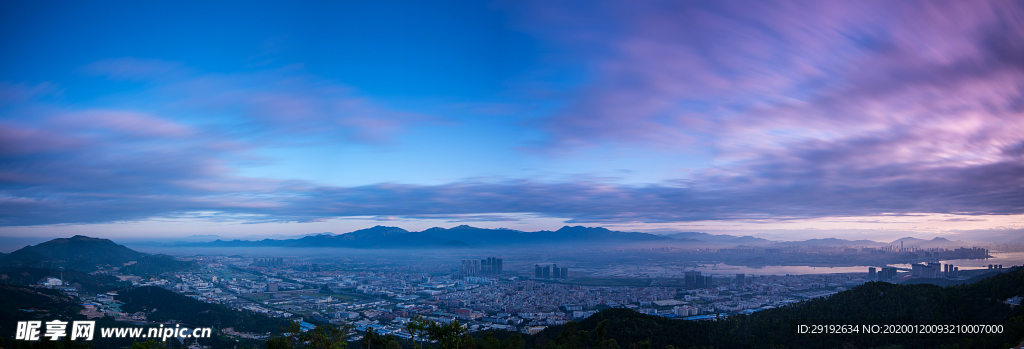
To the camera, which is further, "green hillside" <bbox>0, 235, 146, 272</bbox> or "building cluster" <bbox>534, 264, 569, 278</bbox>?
"building cluster" <bbox>534, 264, 569, 278</bbox>

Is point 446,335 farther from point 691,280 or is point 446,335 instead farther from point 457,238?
point 457,238

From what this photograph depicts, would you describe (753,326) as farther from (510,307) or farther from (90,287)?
(90,287)

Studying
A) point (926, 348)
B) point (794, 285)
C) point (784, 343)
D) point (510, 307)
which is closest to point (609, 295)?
point (510, 307)

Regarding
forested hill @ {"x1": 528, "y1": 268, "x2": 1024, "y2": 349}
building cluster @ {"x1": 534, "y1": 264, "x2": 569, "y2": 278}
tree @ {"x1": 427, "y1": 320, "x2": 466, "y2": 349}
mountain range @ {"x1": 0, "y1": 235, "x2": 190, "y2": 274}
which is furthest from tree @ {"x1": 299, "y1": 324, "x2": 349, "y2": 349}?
mountain range @ {"x1": 0, "y1": 235, "x2": 190, "y2": 274}

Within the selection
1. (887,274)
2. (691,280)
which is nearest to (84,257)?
(691,280)

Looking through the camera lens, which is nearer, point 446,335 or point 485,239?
point 446,335

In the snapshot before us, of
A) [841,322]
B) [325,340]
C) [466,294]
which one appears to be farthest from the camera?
[466,294]

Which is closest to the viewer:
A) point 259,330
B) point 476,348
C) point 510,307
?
point 476,348

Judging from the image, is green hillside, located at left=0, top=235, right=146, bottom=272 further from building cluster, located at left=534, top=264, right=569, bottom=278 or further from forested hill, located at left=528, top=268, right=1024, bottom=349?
forested hill, located at left=528, top=268, right=1024, bottom=349
